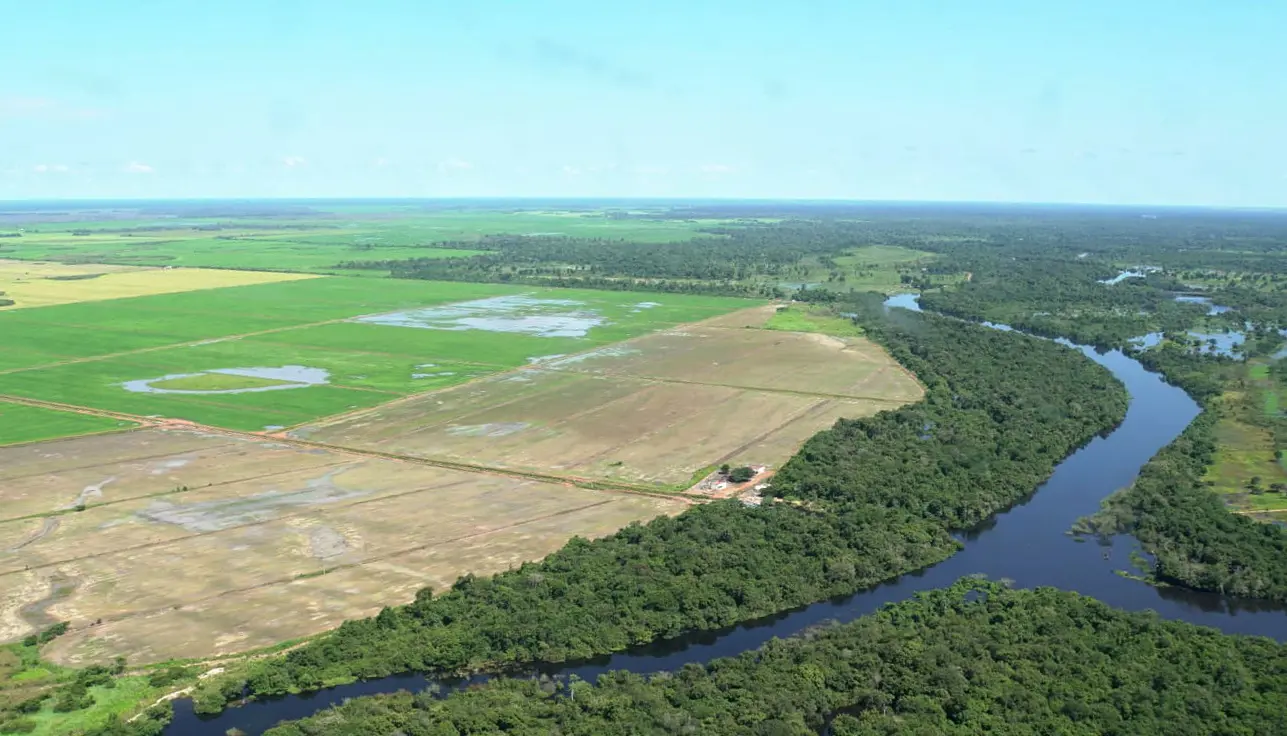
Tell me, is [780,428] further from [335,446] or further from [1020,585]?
[335,446]

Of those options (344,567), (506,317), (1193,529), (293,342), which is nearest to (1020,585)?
(1193,529)

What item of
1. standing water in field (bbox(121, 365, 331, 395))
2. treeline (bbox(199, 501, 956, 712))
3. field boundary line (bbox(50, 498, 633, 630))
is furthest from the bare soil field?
field boundary line (bbox(50, 498, 633, 630))

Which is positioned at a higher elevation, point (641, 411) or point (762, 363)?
point (762, 363)

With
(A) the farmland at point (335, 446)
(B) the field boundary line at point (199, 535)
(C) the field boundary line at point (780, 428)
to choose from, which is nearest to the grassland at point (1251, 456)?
(A) the farmland at point (335, 446)

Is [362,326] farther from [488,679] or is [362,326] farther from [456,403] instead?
[488,679]

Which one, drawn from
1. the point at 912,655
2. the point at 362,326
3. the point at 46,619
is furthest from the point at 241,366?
the point at 912,655

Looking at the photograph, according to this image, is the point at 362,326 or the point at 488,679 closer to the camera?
the point at 488,679

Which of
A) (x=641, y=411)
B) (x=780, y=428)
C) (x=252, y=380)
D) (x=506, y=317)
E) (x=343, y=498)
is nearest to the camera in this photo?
(x=343, y=498)
